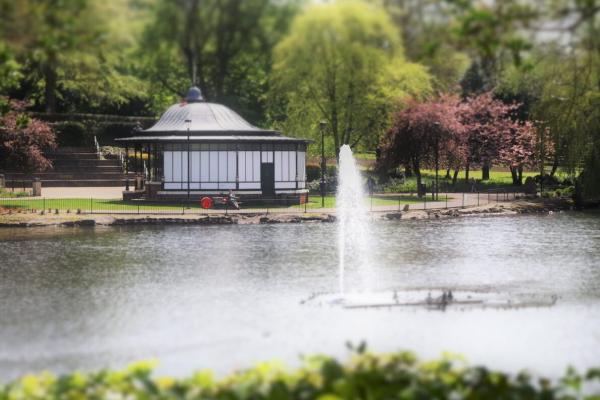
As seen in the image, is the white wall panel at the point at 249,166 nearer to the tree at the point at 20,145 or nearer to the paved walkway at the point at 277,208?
the paved walkway at the point at 277,208

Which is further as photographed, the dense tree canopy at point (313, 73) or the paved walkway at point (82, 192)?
the paved walkway at point (82, 192)

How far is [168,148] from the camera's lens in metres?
61.8

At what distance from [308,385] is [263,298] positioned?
1325 centimetres

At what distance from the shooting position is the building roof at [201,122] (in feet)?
211

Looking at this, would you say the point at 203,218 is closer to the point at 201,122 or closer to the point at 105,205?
the point at 105,205

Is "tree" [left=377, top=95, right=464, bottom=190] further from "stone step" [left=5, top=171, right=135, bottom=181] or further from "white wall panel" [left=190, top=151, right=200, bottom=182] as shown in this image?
"stone step" [left=5, top=171, right=135, bottom=181]

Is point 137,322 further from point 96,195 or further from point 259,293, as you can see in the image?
point 96,195

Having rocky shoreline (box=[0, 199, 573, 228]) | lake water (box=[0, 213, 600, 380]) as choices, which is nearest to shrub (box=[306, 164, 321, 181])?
rocky shoreline (box=[0, 199, 573, 228])

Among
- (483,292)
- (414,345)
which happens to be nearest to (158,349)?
(414,345)

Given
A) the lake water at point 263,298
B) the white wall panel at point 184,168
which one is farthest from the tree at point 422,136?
the lake water at point 263,298

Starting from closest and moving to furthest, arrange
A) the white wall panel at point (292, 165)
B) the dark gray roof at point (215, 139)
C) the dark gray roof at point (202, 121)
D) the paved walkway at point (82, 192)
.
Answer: the dark gray roof at point (215, 139) < the white wall panel at point (292, 165) < the paved walkway at point (82, 192) < the dark gray roof at point (202, 121)

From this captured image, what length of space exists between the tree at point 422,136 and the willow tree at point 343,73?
324 cm

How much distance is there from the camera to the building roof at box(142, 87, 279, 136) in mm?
64188

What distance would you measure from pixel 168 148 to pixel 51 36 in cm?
4524
